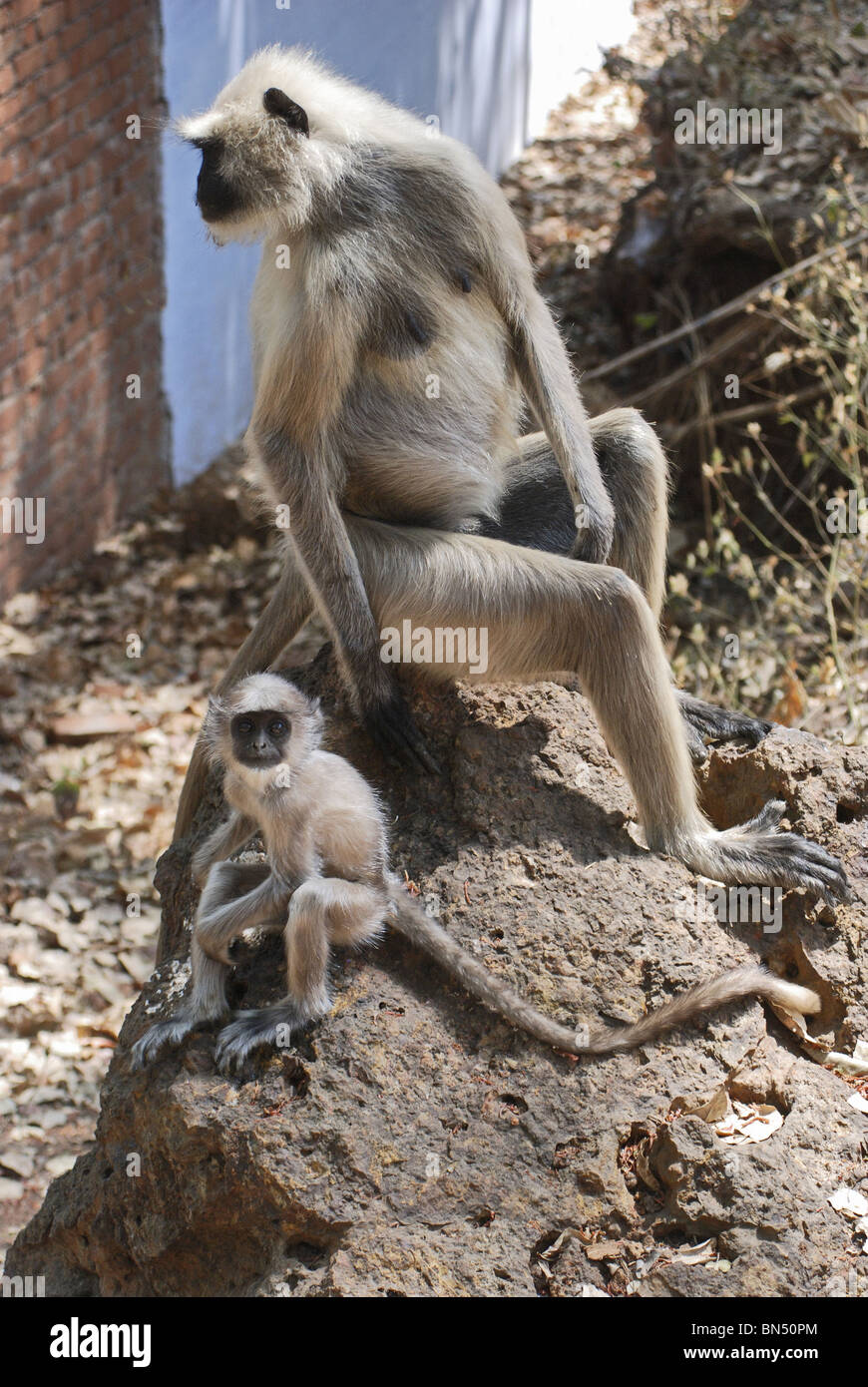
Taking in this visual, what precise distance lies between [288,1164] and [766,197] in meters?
7.03

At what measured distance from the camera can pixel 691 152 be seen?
885cm

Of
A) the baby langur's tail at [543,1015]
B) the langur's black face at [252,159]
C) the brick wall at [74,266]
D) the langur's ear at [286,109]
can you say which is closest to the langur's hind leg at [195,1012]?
the baby langur's tail at [543,1015]

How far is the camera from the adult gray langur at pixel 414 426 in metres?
3.43

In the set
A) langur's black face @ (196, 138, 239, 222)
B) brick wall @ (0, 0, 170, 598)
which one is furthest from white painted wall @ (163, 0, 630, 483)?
langur's black face @ (196, 138, 239, 222)

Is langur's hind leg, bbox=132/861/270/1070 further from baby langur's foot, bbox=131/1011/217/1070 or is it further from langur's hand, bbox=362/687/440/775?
langur's hand, bbox=362/687/440/775

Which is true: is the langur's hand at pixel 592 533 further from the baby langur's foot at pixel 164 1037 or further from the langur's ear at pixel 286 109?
the baby langur's foot at pixel 164 1037

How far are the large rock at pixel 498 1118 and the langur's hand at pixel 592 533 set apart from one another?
0.65 metres

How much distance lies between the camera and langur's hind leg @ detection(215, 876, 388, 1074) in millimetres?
2908

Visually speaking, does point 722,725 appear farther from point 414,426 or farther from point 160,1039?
point 160,1039

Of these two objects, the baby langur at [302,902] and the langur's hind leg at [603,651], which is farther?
the langur's hind leg at [603,651]

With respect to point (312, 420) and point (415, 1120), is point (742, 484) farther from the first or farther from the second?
point (415, 1120)

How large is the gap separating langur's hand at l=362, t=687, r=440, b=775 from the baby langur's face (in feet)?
1.63

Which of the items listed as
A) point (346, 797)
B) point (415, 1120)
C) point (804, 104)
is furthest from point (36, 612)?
point (804, 104)

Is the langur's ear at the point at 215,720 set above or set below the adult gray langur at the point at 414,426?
below
